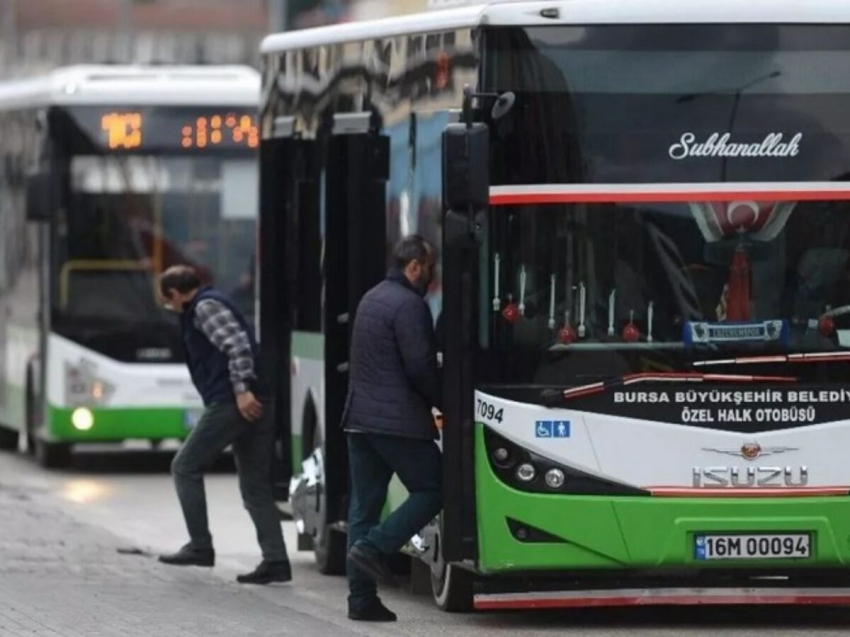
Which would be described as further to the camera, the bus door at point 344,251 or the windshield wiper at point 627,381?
the bus door at point 344,251

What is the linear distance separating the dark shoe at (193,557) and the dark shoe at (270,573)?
58cm

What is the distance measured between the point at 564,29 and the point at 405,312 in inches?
54.1

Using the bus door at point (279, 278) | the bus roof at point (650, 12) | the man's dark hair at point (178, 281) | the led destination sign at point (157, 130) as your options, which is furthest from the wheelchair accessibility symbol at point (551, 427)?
the led destination sign at point (157, 130)

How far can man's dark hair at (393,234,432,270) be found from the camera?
13.0 meters

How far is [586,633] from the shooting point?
1273 centimetres

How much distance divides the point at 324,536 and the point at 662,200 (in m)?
3.77

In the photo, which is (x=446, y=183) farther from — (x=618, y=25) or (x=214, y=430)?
(x=214, y=430)

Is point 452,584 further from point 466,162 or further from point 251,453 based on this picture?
point 251,453

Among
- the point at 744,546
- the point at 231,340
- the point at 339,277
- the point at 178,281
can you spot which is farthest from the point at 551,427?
the point at 178,281

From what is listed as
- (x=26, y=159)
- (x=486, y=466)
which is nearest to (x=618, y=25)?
(x=486, y=466)

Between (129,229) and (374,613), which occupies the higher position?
(129,229)

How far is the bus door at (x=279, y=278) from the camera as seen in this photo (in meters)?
16.5

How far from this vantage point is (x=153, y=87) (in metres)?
24.6

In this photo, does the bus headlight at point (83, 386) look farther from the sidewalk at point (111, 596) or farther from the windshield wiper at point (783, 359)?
the windshield wiper at point (783, 359)
